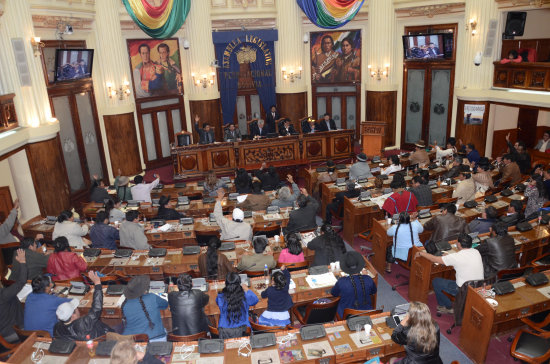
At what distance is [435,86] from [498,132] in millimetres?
2888

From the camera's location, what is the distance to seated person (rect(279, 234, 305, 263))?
705cm

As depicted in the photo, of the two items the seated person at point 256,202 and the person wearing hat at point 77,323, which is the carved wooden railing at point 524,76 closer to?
the seated person at point 256,202

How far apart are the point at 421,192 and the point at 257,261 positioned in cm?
456

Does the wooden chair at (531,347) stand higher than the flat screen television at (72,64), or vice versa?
the flat screen television at (72,64)

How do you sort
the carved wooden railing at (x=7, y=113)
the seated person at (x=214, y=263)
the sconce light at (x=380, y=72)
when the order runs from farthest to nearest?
the sconce light at (x=380, y=72), the carved wooden railing at (x=7, y=113), the seated person at (x=214, y=263)

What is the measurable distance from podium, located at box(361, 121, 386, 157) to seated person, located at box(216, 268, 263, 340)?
36.4 ft

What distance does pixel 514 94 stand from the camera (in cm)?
1359

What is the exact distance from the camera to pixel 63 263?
7.24 metres

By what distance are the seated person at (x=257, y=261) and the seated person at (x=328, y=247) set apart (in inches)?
31.9

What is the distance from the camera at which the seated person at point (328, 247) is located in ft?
23.6

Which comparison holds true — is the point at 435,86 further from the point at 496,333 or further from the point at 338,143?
the point at 496,333

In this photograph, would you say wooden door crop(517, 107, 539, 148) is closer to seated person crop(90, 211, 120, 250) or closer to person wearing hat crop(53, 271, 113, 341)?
seated person crop(90, 211, 120, 250)

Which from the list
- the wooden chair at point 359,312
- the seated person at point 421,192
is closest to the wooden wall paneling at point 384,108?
the seated person at point 421,192

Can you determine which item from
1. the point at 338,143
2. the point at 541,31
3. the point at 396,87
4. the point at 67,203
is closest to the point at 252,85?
the point at 338,143
